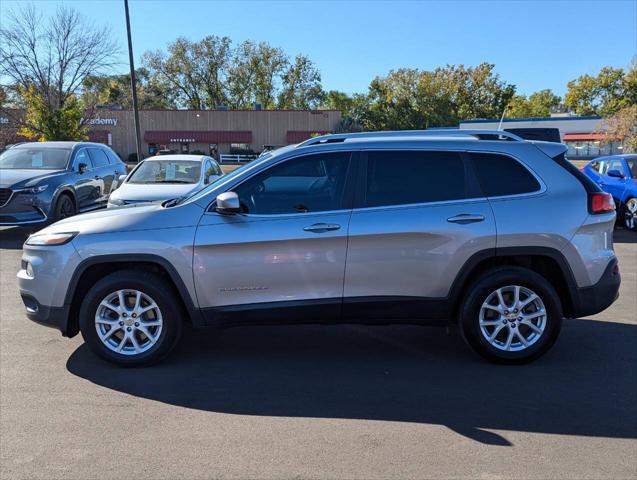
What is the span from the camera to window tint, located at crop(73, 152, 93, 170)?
11.5 meters

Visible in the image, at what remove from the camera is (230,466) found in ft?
10.5

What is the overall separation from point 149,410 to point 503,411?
2471mm

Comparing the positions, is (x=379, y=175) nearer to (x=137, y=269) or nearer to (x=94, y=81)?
(x=137, y=269)

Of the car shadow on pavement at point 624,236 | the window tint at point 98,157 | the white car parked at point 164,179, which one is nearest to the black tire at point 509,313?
the white car parked at point 164,179

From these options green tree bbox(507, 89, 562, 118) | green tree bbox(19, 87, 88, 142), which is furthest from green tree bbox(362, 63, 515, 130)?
green tree bbox(19, 87, 88, 142)

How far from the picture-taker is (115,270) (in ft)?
15.3

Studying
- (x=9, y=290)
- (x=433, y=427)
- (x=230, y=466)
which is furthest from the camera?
(x=9, y=290)

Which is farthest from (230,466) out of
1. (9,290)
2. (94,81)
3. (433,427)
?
(94,81)

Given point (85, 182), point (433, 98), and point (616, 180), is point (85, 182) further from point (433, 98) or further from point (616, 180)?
point (433, 98)

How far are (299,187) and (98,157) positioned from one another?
30.8ft

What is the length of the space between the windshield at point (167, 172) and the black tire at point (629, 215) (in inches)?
372

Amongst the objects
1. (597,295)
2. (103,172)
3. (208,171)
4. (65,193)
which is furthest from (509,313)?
(103,172)

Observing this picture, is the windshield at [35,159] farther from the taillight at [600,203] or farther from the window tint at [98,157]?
the taillight at [600,203]

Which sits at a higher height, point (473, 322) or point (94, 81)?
point (94, 81)
